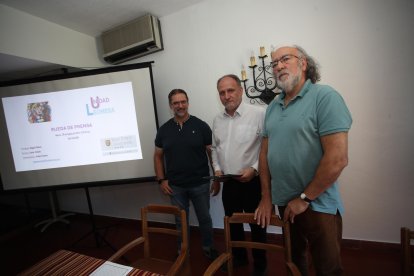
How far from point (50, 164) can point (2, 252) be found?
1.55 meters

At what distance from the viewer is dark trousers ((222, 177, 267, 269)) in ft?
5.83

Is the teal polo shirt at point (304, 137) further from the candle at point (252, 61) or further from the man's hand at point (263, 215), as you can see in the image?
the candle at point (252, 61)

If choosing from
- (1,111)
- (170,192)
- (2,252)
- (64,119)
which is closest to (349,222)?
(170,192)

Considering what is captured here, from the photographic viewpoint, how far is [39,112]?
2.40 metres

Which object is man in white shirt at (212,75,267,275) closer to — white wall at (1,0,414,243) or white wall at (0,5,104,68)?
white wall at (1,0,414,243)

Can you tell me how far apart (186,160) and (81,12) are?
1.85 meters

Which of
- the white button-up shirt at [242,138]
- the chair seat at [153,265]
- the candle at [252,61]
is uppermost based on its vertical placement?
the candle at [252,61]

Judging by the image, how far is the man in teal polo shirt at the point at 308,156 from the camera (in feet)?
3.49

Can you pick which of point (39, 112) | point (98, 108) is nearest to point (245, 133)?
point (98, 108)

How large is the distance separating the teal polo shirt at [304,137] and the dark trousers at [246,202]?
1.56ft

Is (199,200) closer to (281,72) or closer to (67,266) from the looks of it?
(67,266)

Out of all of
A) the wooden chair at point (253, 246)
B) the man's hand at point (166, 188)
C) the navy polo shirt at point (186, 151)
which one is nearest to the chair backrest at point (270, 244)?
the wooden chair at point (253, 246)

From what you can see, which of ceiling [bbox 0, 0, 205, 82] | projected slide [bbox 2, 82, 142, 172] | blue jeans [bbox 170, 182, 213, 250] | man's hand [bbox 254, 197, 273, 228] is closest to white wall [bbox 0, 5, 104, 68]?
ceiling [bbox 0, 0, 205, 82]

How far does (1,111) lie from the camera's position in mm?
2434
